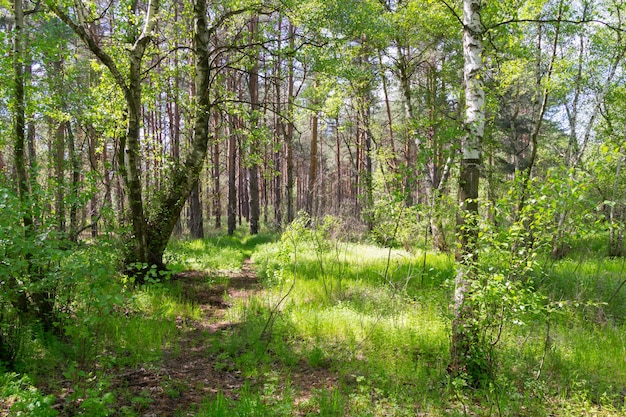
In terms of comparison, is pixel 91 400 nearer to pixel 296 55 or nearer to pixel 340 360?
pixel 340 360

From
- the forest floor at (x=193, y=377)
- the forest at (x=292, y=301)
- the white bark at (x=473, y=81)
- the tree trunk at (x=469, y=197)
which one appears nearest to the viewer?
the forest at (x=292, y=301)

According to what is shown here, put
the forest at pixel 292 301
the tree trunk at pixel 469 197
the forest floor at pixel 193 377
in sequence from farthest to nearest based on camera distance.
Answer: the tree trunk at pixel 469 197, the forest floor at pixel 193 377, the forest at pixel 292 301

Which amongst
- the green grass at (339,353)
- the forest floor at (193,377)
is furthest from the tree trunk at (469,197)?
the forest floor at (193,377)

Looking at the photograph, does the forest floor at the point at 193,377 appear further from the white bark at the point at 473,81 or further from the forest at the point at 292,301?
the white bark at the point at 473,81

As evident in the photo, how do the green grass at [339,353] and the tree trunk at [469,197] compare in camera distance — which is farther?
the tree trunk at [469,197]

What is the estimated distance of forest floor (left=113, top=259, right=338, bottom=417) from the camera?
141 inches

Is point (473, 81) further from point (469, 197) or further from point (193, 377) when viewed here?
point (193, 377)

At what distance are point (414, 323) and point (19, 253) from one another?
15.2ft

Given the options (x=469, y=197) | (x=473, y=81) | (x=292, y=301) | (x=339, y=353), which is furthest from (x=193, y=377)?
(x=473, y=81)

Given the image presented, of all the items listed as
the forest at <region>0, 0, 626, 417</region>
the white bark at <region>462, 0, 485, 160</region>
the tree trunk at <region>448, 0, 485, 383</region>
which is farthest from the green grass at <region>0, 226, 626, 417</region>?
the white bark at <region>462, 0, 485, 160</region>

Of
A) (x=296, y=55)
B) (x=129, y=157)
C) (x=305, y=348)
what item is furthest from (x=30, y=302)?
(x=296, y=55)

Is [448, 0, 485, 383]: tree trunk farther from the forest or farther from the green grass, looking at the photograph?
the green grass

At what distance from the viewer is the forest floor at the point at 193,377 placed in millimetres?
3570

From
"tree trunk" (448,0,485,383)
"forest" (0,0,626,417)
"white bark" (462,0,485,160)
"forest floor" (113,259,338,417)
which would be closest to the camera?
"forest" (0,0,626,417)
